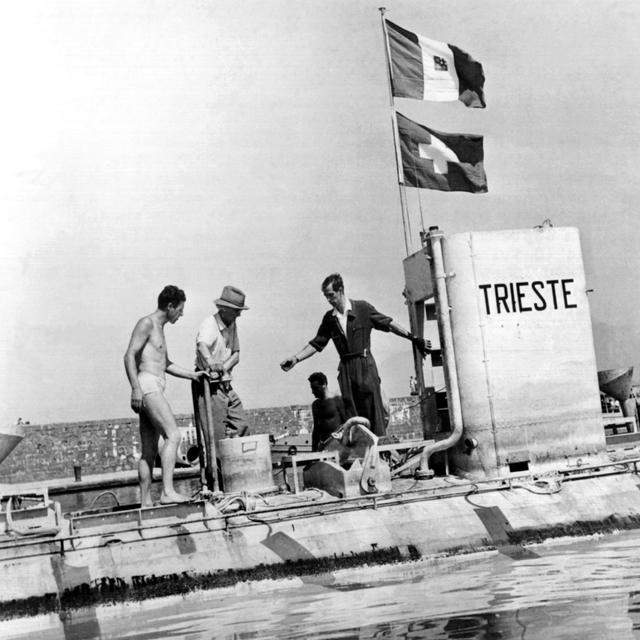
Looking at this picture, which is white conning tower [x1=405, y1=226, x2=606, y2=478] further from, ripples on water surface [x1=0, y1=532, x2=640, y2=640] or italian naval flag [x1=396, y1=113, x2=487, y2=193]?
italian naval flag [x1=396, y1=113, x2=487, y2=193]

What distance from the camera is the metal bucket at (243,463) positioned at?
11.0 m

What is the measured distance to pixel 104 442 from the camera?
32.8 meters

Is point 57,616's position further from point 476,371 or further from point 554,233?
point 554,233

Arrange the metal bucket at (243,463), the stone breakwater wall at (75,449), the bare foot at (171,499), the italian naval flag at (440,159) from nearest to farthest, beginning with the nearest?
1. the bare foot at (171,499)
2. the metal bucket at (243,463)
3. the italian naval flag at (440,159)
4. the stone breakwater wall at (75,449)

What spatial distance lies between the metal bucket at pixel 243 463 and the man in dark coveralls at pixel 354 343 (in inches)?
64.7

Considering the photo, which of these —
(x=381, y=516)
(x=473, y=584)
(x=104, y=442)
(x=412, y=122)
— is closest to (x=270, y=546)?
(x=381, y=516)

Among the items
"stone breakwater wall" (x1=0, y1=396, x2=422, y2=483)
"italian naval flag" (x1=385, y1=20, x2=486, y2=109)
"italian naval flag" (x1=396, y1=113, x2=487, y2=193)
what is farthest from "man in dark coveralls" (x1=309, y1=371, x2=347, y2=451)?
→ "stone breakwater wall" (x1=0, y1=396, x2=422, y2=483)

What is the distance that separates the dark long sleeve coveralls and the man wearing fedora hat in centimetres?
119

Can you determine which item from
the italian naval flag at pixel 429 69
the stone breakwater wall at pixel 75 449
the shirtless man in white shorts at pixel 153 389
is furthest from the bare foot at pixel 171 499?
the stone breakwater wall at pixel 75 449

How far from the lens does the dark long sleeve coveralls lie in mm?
12539

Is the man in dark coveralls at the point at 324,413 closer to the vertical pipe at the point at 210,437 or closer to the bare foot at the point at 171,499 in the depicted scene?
the vertical pipe at the point at 210,437

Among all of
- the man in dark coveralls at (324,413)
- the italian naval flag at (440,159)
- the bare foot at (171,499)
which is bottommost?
the bare foot at (171,499)

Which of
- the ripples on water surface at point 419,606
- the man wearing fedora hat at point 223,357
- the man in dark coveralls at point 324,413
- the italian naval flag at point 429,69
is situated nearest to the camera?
the ripples on water surface at point 419,606

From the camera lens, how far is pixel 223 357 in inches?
468
